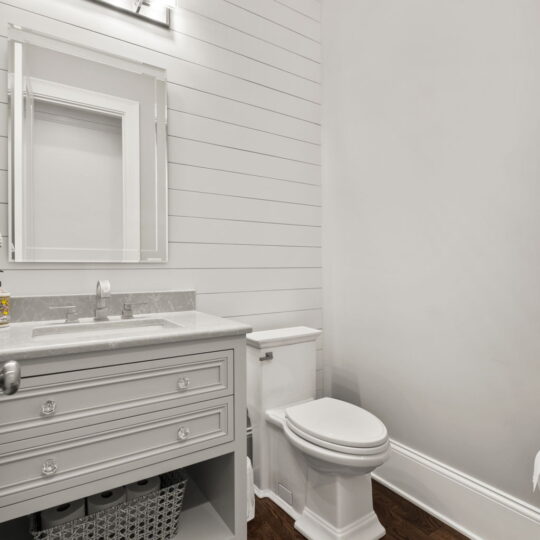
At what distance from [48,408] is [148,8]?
1.67 meters

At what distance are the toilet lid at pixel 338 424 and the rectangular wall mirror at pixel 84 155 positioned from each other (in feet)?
3.00

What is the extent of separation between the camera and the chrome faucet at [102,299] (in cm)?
141

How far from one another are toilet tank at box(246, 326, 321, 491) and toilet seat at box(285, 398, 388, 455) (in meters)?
0.21

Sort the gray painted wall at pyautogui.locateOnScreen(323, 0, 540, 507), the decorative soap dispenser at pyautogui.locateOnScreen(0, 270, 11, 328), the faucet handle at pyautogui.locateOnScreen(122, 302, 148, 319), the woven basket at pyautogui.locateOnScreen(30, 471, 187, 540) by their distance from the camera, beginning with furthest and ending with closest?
1. the faucet handle at pyautogui.locateOnScreen(122, 302, 148, 319)
2. the gray painted wall at pyautogui.locateOnScreen(323, 0, 540, 507)
3. the decorative soap dispenser at pyautogui.locateOnScreen(0, 270, 11, 328)
4. the woven basket at pyautogui.locateOnScreen(30, 471, 187, 540)

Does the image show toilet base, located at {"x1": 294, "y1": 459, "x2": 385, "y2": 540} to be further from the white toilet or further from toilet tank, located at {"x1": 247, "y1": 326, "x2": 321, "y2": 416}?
toilet tank, located at {"x1": 247, "y1": 326, "x2": 321, "y2": 416}

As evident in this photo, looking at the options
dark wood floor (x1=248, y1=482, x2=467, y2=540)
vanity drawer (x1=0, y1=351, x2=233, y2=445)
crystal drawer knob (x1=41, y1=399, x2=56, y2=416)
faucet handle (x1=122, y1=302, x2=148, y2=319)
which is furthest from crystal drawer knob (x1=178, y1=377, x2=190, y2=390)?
dark wood floor (x1=248, y1=482, x2=467, y2=540)

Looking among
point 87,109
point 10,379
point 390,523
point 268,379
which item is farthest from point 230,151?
point 390,523

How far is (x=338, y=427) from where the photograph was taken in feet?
4.60

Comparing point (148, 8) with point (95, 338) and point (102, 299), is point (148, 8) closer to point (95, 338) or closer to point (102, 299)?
point (102, 299)

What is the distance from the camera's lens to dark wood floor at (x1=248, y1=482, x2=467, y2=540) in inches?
57.3

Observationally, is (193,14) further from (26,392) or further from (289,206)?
(26,392)

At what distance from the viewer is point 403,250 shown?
1.77m

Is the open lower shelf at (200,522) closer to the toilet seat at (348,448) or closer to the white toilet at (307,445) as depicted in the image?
the white toilet at (307,445)

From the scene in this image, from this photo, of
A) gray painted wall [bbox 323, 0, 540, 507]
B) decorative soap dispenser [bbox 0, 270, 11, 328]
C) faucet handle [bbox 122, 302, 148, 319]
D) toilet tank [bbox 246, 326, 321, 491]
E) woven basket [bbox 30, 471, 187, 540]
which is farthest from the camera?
toilet tank [bbox 246, 326, 321, 491]
